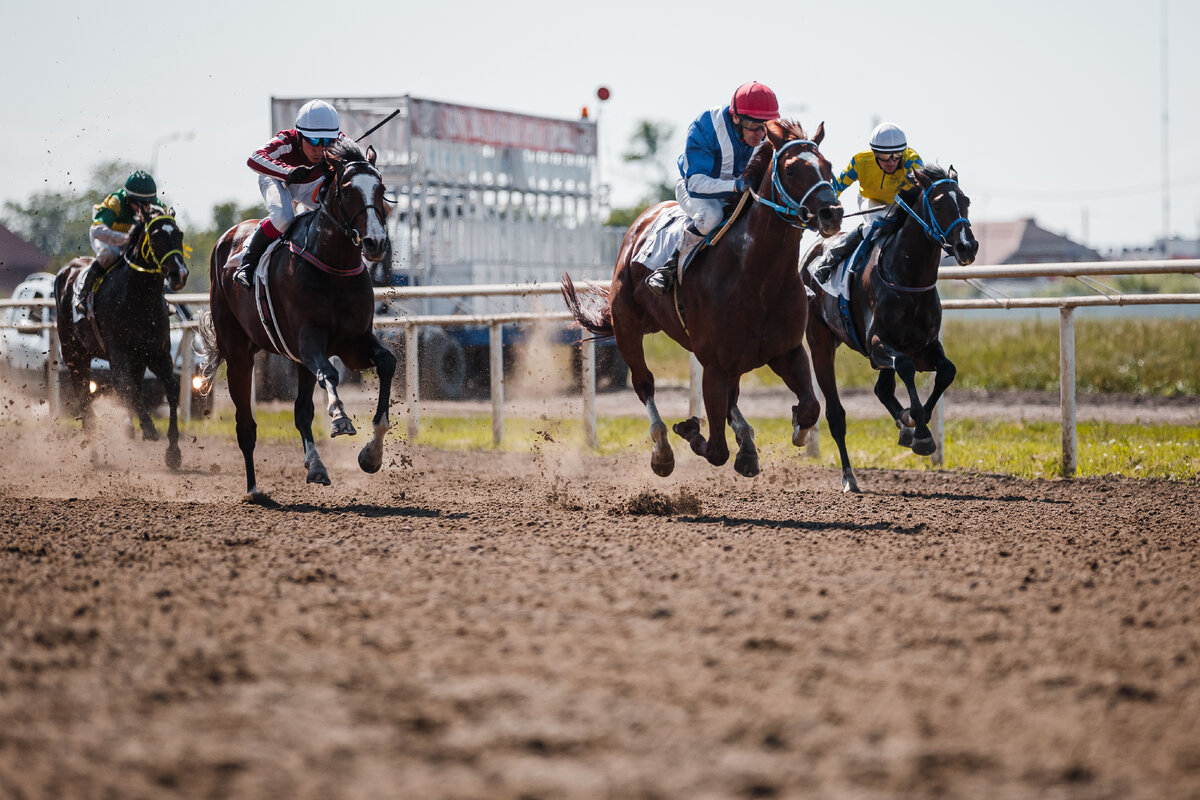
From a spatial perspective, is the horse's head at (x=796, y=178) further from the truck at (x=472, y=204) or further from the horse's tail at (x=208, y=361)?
the truck at (x=472, y=204)

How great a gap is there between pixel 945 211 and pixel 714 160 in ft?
5.06

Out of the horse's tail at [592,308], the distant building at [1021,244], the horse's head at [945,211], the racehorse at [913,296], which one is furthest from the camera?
the distant building at [1021,244]

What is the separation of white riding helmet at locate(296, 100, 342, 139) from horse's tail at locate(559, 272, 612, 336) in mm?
1893

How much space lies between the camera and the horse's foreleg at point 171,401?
10055mm

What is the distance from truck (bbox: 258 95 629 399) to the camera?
59.2 feet

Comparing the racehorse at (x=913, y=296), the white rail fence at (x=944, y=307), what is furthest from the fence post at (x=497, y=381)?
the racehorse at (x=913, y=296)

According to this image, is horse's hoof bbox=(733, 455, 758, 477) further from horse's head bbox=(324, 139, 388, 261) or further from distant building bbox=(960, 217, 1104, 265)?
distant building bbox=(960, 217, 1104, 265)

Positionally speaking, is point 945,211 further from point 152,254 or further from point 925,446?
point 152,254

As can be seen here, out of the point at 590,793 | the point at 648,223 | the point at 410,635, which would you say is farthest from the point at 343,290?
the point at 590,793

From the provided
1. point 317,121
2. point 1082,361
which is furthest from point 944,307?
point 1082,361

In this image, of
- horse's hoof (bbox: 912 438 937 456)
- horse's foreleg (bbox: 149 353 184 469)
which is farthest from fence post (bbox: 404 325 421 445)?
horse's hoof (bbox: 912 438 937 456)

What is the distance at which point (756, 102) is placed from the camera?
698 centimetres

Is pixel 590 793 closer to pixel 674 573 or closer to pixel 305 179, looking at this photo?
pixel 674 573

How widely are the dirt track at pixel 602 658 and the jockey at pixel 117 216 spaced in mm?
4672
